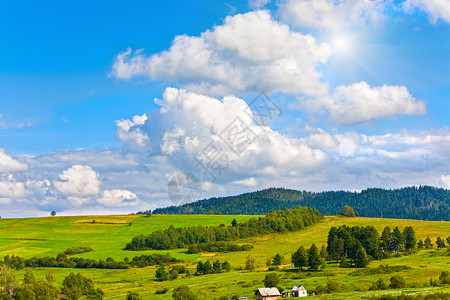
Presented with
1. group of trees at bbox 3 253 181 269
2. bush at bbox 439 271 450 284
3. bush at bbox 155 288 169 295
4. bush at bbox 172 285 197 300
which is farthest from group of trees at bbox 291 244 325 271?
group of trees at bbox 3 253 181 269

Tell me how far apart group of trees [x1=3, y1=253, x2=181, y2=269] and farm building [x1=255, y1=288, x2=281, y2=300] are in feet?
255

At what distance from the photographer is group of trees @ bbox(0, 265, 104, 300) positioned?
4001 inches

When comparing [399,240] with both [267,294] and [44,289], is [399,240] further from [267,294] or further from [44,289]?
[44,289]

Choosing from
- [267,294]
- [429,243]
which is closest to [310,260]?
[267,294]

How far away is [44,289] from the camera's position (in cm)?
10238

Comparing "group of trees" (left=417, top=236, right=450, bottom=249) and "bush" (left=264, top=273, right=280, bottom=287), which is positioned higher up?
"group of trees" (left=417, top=236, right=450, bottom=249)

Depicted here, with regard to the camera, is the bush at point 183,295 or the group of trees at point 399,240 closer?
the bush at point 183,295

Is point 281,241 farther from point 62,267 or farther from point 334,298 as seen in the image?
point 334,298

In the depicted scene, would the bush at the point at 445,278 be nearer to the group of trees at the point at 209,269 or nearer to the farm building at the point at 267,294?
the farm building at the point at 267,294

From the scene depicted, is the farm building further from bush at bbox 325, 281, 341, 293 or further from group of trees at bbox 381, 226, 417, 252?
group of trees at bbox 381, 226, 417, 252

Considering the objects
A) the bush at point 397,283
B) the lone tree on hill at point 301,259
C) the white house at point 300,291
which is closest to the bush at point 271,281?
the white house at point 300,291

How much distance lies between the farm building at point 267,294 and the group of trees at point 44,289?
3713 centimetres

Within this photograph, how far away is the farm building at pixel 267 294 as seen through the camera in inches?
3691

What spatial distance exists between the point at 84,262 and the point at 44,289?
67.8 meters
